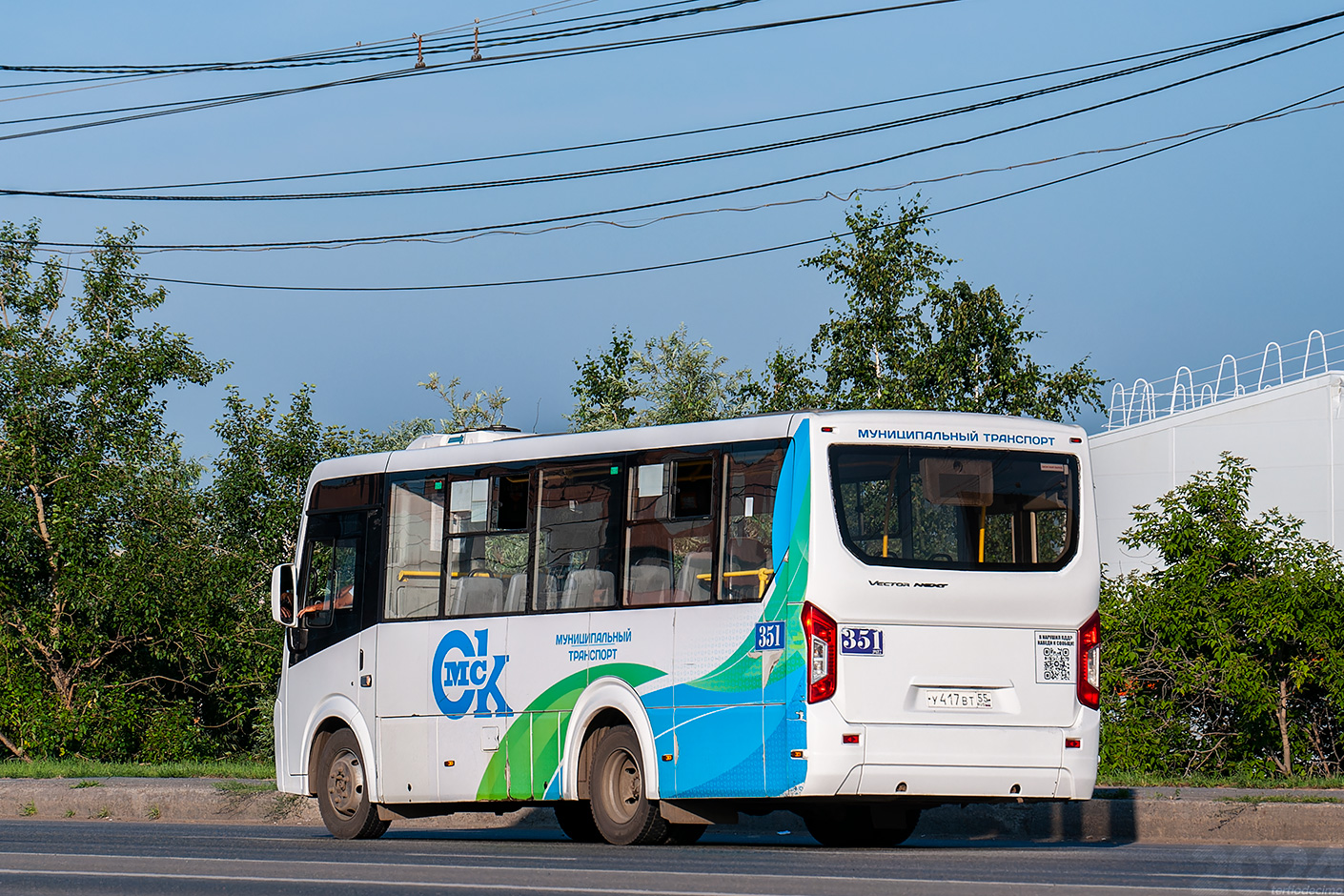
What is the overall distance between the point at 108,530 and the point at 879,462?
1793cm

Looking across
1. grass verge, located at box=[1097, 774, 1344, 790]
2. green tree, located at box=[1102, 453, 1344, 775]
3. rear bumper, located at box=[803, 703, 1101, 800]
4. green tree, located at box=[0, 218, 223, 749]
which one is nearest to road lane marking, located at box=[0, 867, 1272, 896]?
rear bumper, located at box=[803, 703, 1101, 800]

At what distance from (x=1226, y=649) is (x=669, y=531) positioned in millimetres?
7949

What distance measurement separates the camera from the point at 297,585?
50.8 feet

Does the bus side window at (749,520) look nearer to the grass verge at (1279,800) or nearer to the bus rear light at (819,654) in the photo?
the bus rear light at (819,654)

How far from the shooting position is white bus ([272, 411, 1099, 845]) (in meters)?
11.2

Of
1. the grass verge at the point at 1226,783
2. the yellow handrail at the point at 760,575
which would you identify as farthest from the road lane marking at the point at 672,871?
the grass verge at the point at 1226,783

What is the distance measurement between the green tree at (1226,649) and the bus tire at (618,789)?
23.5ft

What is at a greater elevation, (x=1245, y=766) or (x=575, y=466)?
(x=575, y=466)

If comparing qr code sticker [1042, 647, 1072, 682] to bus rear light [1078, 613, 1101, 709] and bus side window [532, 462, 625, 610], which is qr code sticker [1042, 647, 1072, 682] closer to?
bus rear light [1078, 613, 1101, 709]

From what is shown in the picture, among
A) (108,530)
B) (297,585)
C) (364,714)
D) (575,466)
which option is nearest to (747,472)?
(575,466)

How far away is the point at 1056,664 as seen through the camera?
11680 millimetres

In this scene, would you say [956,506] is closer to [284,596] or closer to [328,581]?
[328,581]

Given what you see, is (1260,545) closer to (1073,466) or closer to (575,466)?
(1073,466)

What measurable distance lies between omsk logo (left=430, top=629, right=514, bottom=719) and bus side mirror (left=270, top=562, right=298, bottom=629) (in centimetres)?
222
